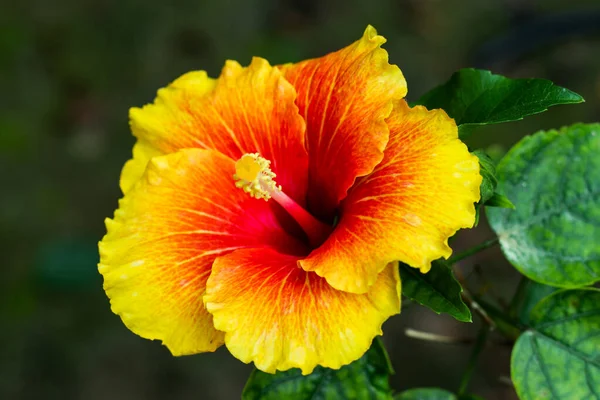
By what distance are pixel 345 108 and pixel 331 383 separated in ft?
2.06

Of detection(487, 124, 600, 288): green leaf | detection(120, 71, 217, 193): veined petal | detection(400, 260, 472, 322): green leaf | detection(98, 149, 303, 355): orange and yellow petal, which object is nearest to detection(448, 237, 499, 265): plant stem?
detection(487, 124, 600, 288): green leaf

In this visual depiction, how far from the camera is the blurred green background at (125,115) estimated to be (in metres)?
3.16

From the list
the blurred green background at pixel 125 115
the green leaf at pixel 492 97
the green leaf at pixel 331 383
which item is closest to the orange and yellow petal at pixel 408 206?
the green leaf at pixel 492 97

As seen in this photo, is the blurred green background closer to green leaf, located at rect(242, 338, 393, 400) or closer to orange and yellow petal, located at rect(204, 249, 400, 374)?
green leaf, located at rect(242, 338, 393, 400)

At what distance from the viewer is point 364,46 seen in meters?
1.27

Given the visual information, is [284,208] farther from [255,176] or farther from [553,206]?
[553,206]

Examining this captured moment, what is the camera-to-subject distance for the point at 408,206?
→ 3.71ft

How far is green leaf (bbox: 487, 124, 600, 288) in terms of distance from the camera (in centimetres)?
141

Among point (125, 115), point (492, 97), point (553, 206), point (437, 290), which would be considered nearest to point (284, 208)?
point (437, 290)

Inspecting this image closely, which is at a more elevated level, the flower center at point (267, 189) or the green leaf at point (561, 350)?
the flower center at point (267, 189)

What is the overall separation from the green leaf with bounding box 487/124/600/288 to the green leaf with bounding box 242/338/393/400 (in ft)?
1.30

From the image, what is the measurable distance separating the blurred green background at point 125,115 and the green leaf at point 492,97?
1856 millimetres

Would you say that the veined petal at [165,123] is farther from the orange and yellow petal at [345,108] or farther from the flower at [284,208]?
the orange and yellow petal at [345,108]

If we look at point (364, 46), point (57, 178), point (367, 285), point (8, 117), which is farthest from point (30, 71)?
point (367, 285)
